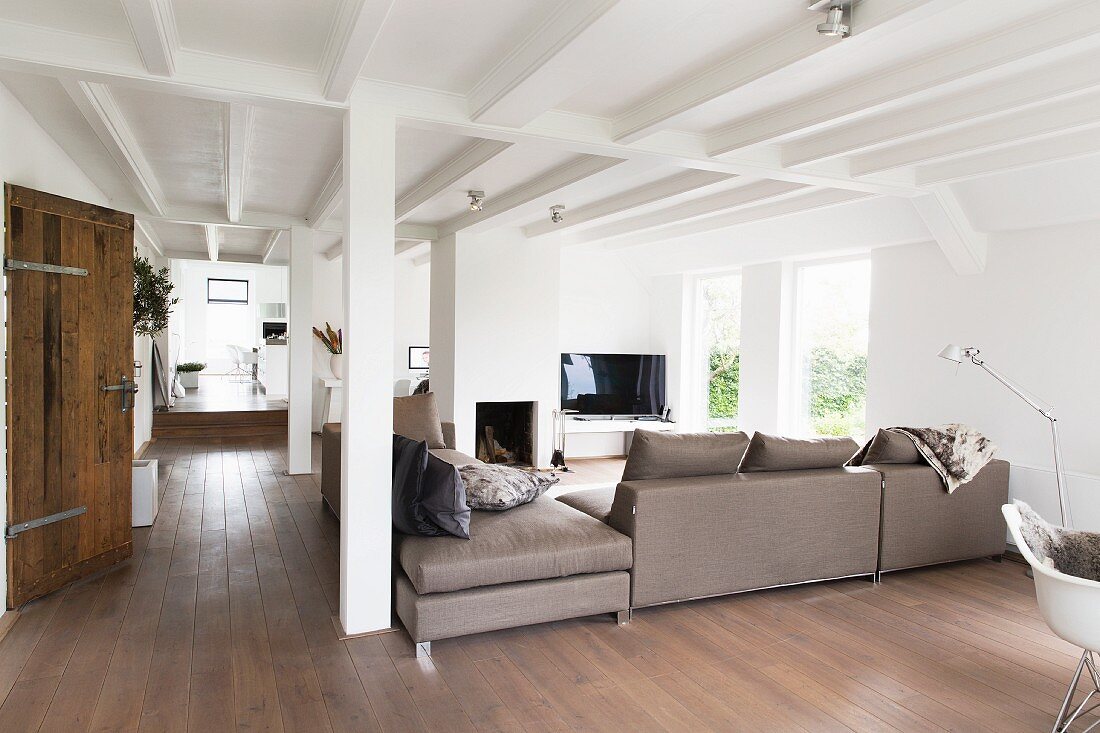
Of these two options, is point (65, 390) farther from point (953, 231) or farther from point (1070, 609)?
point (953, 231)

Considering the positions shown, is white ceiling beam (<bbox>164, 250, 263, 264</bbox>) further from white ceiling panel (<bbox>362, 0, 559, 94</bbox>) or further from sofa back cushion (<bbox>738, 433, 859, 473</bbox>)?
sofa back cushion (<bbox>738, 433, 859, 473</bbox>)

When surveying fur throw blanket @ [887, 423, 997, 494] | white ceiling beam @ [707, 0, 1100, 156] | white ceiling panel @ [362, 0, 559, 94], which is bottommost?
fur throw blanket @ [887, 423, 997, 494]

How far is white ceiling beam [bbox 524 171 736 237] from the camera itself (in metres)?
4.85

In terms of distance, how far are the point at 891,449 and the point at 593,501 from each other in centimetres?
179

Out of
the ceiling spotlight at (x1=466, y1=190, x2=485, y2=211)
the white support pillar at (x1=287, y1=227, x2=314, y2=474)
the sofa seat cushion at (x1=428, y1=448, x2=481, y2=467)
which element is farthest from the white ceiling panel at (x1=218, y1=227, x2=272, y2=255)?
the sofa seat cushion at (x1=428, y1=448, x2=481, y2=467)

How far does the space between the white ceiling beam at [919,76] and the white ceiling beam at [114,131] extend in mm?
3059

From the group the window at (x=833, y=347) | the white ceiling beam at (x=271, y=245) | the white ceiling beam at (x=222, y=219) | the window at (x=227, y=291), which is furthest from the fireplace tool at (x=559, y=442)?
the window at (x=227, y=291)

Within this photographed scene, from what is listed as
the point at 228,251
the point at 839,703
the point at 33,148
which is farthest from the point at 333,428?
the point at 228,251

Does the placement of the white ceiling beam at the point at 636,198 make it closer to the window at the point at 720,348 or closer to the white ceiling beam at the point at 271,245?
the window at the point at 720,348

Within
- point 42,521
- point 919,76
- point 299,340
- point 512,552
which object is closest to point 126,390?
point 42,521

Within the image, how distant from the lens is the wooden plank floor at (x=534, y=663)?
2654 millimetres

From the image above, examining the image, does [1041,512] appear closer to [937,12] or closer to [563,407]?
[937,12]

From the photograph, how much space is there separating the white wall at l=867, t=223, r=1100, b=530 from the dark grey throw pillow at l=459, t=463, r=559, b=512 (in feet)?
10.3

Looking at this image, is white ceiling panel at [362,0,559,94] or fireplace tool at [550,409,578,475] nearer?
white ceiling panel at [362,0,559,94]
